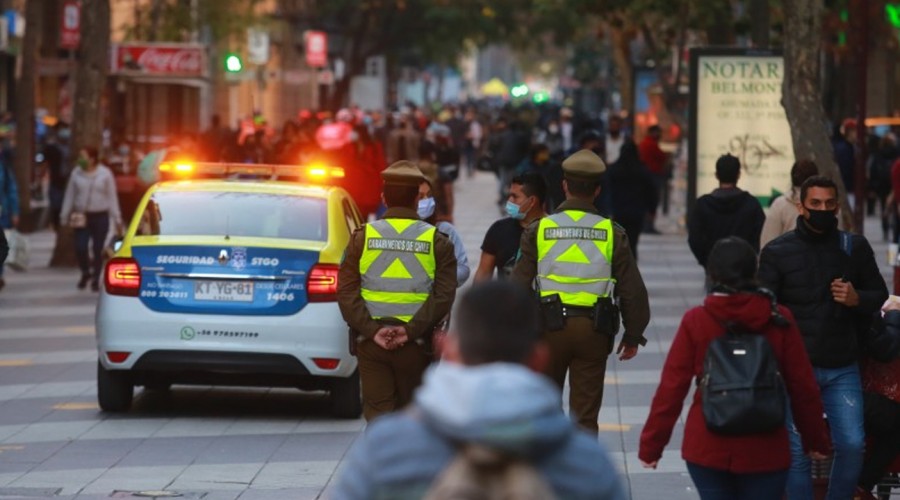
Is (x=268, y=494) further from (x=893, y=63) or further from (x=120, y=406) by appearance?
(x=893, y=63)

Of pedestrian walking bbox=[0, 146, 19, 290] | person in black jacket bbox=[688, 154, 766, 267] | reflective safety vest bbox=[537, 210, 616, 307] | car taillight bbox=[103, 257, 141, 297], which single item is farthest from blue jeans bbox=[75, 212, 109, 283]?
reflective safety vest bbox=[537, 210, 616, 307]

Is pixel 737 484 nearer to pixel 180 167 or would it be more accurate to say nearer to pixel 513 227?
pixel 513 227

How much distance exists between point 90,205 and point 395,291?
11.9 m

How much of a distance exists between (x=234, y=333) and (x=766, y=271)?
4.41 metres

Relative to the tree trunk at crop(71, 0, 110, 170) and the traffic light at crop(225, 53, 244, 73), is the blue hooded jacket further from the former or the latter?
the traffic light at crop(225, 53, 244, 73)

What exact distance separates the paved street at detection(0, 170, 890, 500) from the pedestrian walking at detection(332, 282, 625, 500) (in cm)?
579

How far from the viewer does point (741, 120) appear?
20172 millimetres

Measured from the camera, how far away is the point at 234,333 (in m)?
11.7

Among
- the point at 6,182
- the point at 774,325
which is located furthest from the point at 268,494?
the point at 6,182

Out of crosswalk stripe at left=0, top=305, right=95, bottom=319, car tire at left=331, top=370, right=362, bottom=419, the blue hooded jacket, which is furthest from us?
crosswalk stripe at left=0, top=305, right=95, bottom=319

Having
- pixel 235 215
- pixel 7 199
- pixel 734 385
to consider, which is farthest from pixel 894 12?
pixel 734 385

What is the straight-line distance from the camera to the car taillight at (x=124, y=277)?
38.9ft

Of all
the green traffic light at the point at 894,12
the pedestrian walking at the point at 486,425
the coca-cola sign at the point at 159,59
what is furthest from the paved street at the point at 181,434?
the coca-cola sign at the point at 159,59

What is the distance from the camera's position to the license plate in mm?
11797
